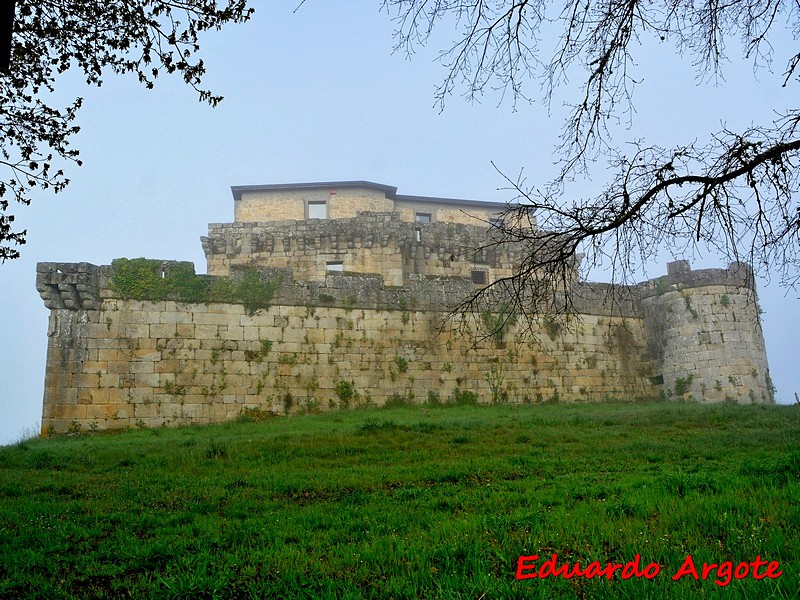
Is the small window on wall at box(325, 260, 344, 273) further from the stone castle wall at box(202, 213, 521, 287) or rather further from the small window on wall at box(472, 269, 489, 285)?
the small window on wall at box(472, 269, 489, 285)

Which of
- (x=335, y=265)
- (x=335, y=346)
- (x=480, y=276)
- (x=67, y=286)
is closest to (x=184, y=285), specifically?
(x=67, y=286)

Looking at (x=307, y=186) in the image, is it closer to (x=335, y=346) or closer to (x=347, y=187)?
(x=347, y=187)

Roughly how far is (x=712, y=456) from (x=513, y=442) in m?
3.33

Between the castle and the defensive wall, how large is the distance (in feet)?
0.11

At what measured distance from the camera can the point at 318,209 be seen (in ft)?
109

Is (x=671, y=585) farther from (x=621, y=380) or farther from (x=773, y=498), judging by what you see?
(x=621, y=380)

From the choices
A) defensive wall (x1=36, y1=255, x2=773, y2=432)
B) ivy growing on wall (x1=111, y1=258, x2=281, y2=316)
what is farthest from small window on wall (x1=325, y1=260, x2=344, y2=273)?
ivy growing on wall (x1=111, y1=258, x2=281, y2=316)

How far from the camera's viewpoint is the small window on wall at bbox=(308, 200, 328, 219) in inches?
1310

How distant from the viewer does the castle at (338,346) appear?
1639 centimetres

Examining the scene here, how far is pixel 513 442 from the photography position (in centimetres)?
1233

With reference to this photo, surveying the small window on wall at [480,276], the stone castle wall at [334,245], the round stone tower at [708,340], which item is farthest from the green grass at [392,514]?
the small window on wall at [480,276]

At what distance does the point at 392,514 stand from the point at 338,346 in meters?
11.9

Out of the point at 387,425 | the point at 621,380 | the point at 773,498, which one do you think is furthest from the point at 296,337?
the point at 773,498

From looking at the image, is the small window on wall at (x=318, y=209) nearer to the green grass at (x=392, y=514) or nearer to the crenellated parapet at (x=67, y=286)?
the crenellated parapet at (x=67, y=286)
